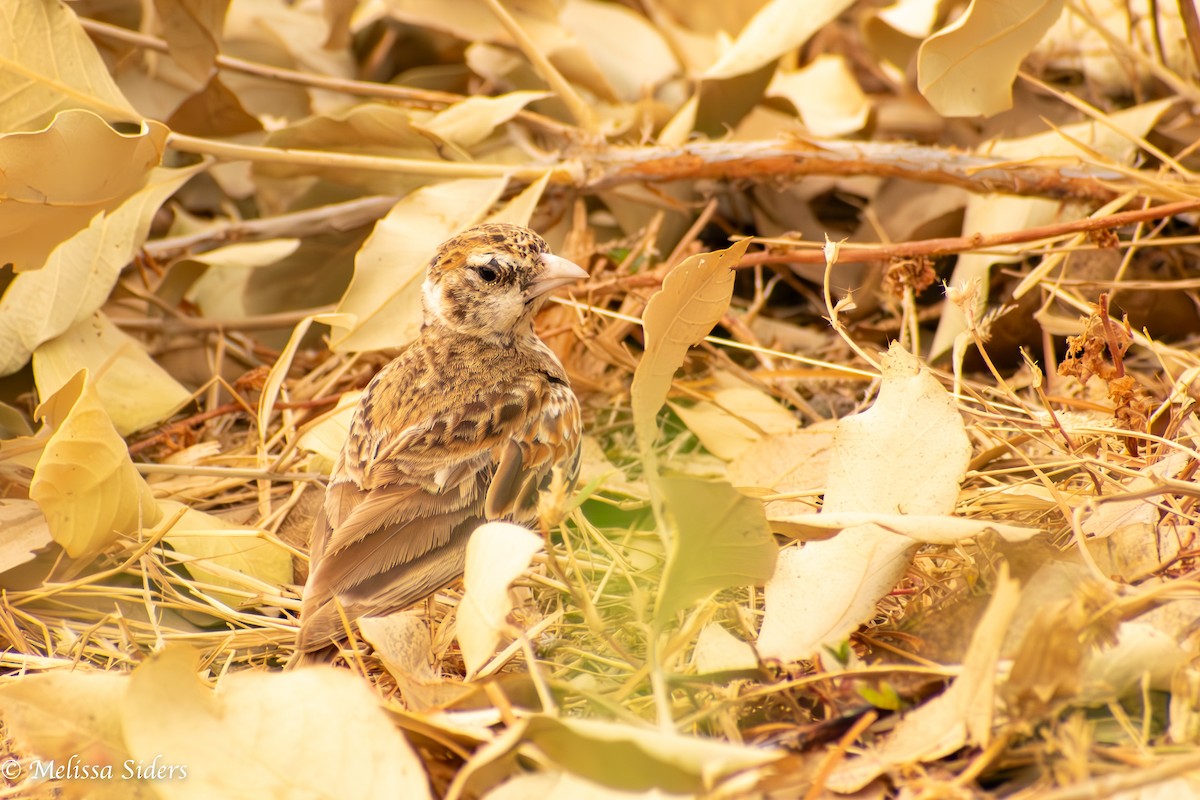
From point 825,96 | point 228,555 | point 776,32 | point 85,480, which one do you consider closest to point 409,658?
point 228,555

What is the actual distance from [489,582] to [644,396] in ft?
1.84

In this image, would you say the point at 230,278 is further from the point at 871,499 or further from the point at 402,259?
the point at 871,499

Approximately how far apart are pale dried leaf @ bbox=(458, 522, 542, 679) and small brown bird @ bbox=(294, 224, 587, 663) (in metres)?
0.50

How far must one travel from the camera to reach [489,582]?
2.34 m

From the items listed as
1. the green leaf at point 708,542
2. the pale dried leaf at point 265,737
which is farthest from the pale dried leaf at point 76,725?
the green leaf at point 708,542

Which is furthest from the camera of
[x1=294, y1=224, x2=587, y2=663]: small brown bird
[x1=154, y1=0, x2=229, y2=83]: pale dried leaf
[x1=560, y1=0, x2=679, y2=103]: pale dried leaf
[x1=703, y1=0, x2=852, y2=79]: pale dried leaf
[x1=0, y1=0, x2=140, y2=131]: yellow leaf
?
[x1=560, y1=0, x2=679, y2=103]: pale dried leaf

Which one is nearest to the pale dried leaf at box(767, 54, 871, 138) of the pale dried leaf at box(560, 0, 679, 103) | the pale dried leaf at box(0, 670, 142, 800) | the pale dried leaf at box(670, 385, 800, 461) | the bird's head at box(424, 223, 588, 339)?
the pale dried leaf at box(560, 0, 679, 103)

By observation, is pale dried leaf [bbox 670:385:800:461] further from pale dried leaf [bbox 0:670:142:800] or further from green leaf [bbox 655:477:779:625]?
pale dried leaf [bbox 0:670:142:800]

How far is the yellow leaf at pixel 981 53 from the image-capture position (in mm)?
3344

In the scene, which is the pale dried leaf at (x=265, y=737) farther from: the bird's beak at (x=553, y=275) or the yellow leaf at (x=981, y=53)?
the yellow leaf at (x=981, y=53)

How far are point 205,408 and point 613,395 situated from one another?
1.67 m

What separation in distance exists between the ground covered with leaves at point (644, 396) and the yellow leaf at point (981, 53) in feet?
0.06

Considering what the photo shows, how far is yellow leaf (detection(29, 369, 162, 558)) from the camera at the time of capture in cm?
303

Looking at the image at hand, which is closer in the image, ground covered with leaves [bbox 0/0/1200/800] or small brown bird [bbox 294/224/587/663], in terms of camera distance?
ground covered with leaves [bbox 0/0/1200/800]
